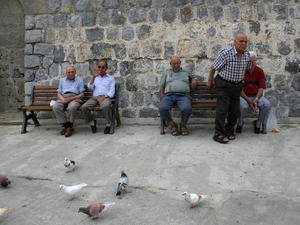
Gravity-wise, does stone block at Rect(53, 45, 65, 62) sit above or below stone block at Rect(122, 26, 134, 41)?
below

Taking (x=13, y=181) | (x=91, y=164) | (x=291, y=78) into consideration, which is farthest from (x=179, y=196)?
(x=291, y=78)

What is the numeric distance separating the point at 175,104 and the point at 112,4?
7.13ft

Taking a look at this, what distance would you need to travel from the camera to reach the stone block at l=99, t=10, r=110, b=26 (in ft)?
20.2

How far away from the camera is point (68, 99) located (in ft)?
19.0

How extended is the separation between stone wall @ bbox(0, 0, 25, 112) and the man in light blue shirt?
1859mm

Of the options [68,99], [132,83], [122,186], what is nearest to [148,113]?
[132,83]

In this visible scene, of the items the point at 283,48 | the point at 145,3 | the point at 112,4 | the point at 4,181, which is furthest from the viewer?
the point at 112,4

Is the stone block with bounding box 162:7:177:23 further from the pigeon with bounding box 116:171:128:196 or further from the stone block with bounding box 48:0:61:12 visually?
the pigeon with bounding box 116:171:128:196

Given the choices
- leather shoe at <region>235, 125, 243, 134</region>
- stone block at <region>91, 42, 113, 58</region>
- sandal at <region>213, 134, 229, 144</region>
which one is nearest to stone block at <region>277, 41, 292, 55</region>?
leather shoe at <region>235, 125, 243, 134</region>

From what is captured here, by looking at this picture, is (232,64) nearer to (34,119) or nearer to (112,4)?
(112,4)

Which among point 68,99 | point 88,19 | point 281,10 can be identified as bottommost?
point 68,99

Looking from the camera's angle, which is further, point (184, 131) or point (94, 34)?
point (94, 34)

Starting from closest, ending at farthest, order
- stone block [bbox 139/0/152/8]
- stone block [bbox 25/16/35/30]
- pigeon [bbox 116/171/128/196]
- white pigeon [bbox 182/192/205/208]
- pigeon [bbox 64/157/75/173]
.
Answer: white pigeon [bbox 182/192/205/208]
pigeon [bbox 116/171/128/196]
pigeon [bbox 64/157/75/173]
stone block [bbox 139/0/152/8]
stone block [bbox 25/16/35/30]

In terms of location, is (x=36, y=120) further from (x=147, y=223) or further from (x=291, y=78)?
(x=291, y=78)
